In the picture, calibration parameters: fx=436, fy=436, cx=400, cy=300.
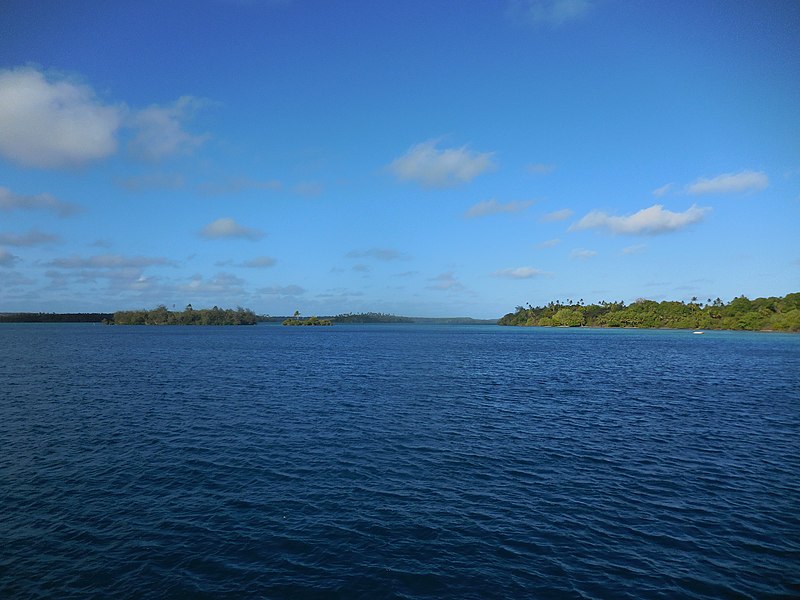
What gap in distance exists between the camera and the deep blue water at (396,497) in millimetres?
19453

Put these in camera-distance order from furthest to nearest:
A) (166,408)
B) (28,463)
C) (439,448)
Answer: (166,408)
(439,448)
(28,463)

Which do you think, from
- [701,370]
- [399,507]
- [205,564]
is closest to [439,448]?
[399,507]

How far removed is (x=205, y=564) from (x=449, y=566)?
37.4ft

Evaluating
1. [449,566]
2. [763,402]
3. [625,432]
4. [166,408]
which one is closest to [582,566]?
[449,566]

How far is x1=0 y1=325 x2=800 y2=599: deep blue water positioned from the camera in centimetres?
1945

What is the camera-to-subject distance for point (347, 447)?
38.2 metres

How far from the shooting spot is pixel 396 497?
27.8 m

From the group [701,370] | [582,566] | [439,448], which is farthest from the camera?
[701,370]

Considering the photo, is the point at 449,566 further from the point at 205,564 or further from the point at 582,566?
the point at 205,564

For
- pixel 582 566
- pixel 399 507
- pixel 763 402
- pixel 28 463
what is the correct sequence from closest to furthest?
pixel 582 566
pixel 399 507
pixel 28 463
pixel 763 402

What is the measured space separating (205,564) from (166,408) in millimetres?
37619

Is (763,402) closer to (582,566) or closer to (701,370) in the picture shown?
(701,370)

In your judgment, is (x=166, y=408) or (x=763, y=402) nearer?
(x=166, y=408)

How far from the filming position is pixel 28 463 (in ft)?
108
